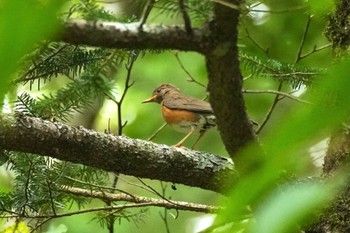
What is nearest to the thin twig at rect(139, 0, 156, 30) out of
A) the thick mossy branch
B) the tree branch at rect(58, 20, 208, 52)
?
the tree branch at rect(58, 20, 208, 52)

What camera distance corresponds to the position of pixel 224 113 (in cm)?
84

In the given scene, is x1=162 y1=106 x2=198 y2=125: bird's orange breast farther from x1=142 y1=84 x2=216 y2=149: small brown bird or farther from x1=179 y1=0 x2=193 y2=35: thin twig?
x1=179 y1=0 x2=193 y2=35: thin twig

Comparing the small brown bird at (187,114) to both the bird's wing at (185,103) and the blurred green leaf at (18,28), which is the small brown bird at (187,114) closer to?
the bird's wing at (185,103)

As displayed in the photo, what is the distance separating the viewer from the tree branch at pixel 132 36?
595mm

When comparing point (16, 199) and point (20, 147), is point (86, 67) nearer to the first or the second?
point (20, 147)

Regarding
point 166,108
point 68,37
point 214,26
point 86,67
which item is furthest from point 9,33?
point 166,108

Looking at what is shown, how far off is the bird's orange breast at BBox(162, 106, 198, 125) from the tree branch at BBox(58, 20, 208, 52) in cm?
148

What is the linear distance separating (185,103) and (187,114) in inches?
4.0

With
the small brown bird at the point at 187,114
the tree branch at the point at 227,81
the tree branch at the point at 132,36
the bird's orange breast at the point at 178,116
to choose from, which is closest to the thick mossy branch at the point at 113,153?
the tree branch at the point at 227,81

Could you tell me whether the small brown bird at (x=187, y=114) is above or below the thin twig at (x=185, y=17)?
above

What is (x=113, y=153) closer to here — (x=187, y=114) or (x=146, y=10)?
(x=146, y=10)

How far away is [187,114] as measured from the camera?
7.32 feet

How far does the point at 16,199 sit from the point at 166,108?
1.14 meters

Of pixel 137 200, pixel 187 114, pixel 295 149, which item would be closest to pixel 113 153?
pixel 137 200
